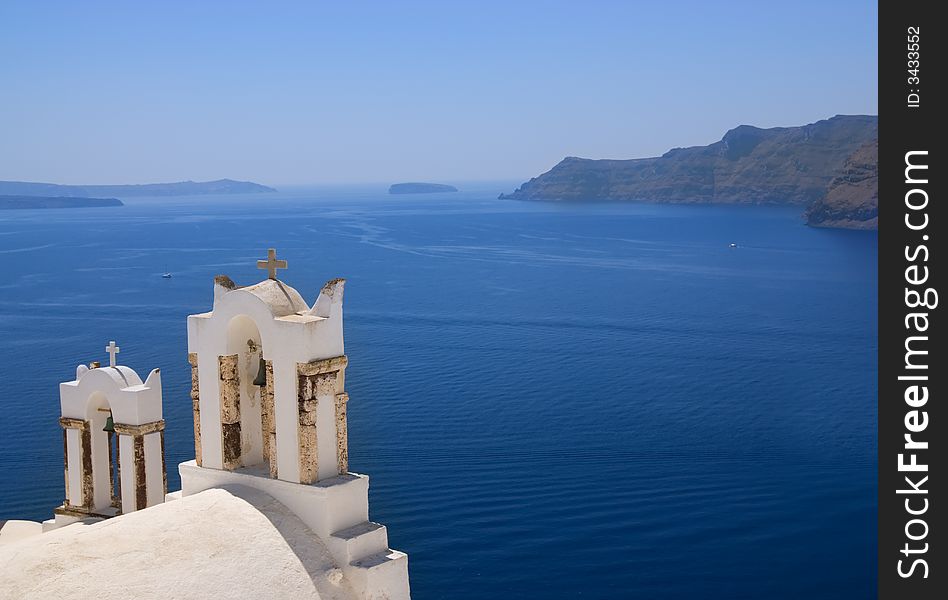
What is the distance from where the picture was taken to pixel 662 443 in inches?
1400

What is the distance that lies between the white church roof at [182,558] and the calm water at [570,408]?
15967 millimetres

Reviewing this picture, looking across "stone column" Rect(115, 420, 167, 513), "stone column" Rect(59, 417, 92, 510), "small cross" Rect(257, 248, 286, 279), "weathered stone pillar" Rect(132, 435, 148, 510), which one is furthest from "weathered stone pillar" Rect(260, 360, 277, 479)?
"stone column" Rect(59, 417, 92, 510)

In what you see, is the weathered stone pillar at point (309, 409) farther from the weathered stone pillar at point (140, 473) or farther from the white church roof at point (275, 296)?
the weathered stone pillar at point (140, 473)

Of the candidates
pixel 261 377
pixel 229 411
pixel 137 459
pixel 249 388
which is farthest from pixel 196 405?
pixel 137 459

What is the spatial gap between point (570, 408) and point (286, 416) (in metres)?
31.3

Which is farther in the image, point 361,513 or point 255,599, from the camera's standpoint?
point 361,513

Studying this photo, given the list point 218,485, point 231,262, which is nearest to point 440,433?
point 218,485

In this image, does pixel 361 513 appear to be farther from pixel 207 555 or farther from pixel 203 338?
pixel 203 338

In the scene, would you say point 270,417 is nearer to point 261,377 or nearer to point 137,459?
point 261,377

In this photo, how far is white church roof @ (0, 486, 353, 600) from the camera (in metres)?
7.34

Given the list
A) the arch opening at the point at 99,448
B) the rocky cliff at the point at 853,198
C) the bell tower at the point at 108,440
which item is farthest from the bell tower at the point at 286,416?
the rocky cliff at the point at 853,198

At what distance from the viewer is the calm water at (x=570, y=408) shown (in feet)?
85.3

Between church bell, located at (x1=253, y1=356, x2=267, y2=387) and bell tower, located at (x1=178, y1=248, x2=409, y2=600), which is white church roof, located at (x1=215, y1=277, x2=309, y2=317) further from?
church bell, located at (x1=253, y1=356, x2=267, y2=387)

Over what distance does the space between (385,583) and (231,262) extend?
84.9 m
